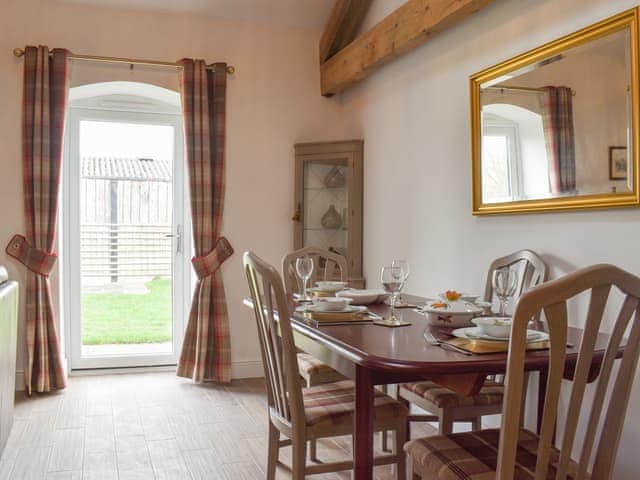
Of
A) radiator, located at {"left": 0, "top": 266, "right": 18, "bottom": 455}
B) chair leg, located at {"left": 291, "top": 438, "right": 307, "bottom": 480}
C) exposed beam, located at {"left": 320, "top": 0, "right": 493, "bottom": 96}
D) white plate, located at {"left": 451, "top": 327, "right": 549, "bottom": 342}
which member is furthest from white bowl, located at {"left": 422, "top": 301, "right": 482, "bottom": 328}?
radiator, located at {"left": 0, "top": 266, "right": 18, "bottom": 455}

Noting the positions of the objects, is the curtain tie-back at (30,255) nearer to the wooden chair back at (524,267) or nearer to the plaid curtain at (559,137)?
the wooden chair back at (524,267)

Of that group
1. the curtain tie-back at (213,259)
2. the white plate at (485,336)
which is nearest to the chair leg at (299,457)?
the white plate at (485,336)

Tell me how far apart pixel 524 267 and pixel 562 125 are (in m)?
0.58

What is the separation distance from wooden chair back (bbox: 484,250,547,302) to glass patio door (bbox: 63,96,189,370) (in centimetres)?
256

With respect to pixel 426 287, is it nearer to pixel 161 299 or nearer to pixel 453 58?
pixel 453 58

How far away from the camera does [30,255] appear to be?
154 inches

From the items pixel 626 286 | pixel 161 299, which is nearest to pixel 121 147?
pixel 161 299

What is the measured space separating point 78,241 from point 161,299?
0.71m

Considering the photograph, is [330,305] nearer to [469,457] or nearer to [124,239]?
[469,457]

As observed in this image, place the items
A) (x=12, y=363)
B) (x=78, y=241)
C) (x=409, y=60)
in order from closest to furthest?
1. (x=12, y=363)
2. (x=409, y=60)
3. (x=78, y=241)

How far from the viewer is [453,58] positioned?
3.14 m

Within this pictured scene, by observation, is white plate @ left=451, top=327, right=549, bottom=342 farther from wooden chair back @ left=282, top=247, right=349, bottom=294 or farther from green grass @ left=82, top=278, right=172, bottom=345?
green grass @ left=82, top=278, right=172, bottom=345

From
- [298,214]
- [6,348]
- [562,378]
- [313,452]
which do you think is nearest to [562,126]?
[562,378]

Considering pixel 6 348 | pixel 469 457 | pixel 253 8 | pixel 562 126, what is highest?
pixel 253 8
